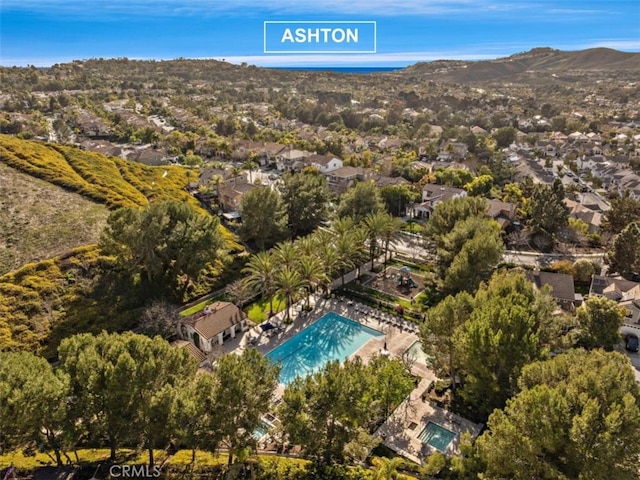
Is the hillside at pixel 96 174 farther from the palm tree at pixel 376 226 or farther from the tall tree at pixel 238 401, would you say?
the tall tree at pixel 238 401

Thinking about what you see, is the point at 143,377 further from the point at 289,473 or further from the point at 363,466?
the point at 363,466

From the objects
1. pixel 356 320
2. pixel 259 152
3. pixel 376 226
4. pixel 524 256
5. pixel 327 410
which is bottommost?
pixel 356 320

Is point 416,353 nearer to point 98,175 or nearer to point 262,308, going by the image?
point 262,308

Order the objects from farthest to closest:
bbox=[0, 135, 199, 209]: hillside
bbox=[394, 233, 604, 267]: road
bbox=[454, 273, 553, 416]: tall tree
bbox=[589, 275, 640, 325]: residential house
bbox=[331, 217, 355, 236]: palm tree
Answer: bbox=[0, 135, 199, 209]: hillside < bbox=[394, 233, 604, 267]: road < bbox=[331, 217, 355, 236]: palm tree < bbox=[589, 275, 640, 325]: residential house < bbox=[454, 273, 553, 416]: tall tree

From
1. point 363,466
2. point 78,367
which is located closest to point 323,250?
point 363,466

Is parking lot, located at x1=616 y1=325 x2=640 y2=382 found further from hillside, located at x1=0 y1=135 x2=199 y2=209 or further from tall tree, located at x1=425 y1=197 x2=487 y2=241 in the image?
hillside, located at x1=0 y1=135 x2=199 y2=209

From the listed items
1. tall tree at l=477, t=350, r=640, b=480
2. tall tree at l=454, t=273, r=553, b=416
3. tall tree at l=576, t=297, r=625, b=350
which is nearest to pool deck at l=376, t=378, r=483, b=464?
tall tree at l=454, t=273, r=553, b=416

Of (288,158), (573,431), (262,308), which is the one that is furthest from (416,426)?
(288,158)
